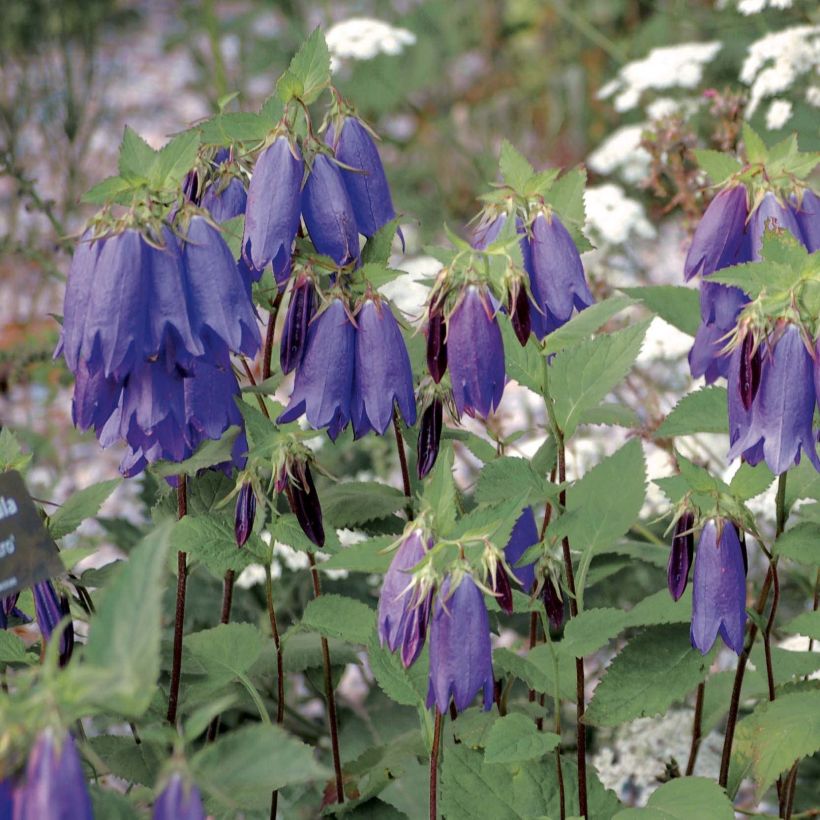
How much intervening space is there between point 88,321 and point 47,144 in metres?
2.72

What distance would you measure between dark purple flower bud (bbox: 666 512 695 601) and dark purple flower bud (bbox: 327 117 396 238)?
1.18 ft

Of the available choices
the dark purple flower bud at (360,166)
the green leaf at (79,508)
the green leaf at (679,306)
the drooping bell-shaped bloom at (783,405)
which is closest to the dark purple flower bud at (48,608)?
the green leaf at (79,508)

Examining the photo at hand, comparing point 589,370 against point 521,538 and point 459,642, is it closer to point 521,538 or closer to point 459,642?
point 521,538

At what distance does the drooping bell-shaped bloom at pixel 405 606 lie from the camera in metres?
0.83

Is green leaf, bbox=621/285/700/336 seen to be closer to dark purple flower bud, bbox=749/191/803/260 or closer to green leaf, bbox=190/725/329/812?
dark purple flower bud, bbox=749/191/803/260

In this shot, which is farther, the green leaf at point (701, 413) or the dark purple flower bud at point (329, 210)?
the green leaf at point (701, 413)

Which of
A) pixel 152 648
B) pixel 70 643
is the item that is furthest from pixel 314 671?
pixel 152 648

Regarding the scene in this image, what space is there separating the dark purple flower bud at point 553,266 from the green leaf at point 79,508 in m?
0.39

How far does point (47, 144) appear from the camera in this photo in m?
3.43

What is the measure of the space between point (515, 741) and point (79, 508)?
1.35 ft

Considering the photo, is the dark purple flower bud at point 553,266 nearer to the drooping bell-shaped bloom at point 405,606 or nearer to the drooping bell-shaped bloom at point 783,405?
the drooping bell-shaped bloom at point 783,405

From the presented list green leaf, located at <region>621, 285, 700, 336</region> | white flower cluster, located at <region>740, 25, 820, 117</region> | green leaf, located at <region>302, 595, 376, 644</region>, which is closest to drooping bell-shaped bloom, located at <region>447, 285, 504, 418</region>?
green leaf, located at <region>302, 595, 376, 644</region>

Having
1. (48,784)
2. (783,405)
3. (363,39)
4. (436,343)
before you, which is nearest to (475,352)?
(436,343)

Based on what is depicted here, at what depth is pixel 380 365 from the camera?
39.9 inches
